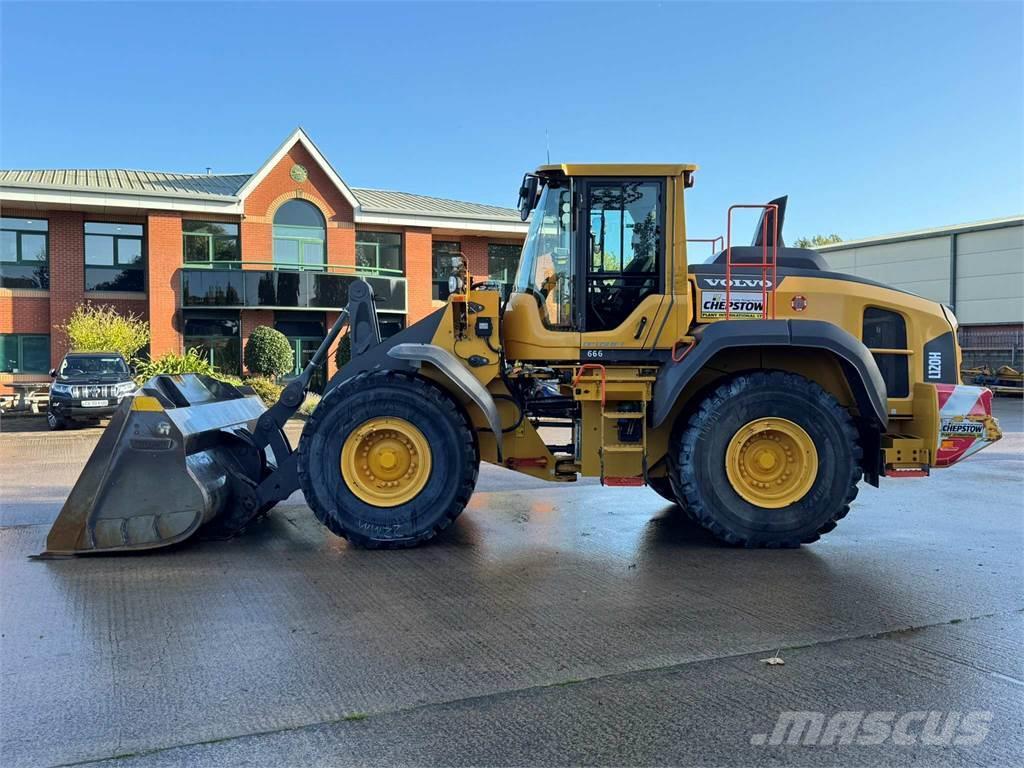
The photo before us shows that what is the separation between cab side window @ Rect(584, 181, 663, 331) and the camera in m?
6.27

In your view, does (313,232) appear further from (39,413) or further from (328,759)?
(328,759)

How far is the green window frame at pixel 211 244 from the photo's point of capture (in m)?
23.9

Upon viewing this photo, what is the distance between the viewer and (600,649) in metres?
3.96

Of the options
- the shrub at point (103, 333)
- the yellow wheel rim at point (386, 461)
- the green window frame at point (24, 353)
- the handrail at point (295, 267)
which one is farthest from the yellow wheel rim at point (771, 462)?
the green window frame at point (24, 353)

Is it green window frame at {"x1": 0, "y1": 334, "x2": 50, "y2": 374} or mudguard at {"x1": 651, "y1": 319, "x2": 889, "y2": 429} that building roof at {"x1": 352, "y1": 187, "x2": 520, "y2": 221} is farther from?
mudguard at {"x1": 651, "y1": 319, "x2": 889, "y2": 429}

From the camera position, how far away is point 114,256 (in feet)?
77.6

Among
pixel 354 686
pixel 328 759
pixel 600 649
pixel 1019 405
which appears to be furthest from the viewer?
pixel 1019 405

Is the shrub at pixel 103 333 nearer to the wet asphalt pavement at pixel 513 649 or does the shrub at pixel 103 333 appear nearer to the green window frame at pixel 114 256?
the green window frame at pixel 114 256

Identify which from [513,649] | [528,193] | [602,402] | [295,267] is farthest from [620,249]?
[295,267]

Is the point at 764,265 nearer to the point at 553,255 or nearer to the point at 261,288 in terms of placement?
the point at 553,255

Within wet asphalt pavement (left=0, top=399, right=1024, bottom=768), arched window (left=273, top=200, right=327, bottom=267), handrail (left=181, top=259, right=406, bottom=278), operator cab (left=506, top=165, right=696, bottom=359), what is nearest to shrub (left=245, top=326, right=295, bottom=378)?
handrail (left=181, top=259, right=406, bottom=278)

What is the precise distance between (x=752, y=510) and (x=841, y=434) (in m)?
0.90

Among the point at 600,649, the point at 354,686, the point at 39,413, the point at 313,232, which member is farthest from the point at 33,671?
the point at 313,232

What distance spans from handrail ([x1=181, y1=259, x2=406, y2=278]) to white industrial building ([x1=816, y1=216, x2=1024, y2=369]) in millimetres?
16962
